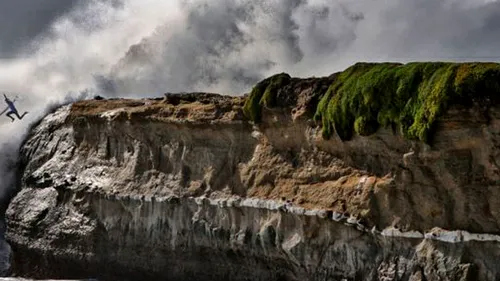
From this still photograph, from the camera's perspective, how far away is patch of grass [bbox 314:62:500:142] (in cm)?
1830

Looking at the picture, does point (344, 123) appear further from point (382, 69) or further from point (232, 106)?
point (232, 106)

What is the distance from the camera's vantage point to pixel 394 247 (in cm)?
1992

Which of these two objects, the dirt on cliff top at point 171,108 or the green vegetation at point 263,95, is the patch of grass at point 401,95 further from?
the dirt on cliff top at point 171,108

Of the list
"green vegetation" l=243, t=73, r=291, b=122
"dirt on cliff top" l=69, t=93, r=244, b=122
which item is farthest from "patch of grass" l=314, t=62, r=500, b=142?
"dirt on cliff top" l=69, t=93, r=244, b=122

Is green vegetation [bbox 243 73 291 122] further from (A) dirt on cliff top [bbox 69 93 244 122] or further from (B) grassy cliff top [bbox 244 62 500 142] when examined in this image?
(B) grassy cliff top [bbox 244 62 500 142]

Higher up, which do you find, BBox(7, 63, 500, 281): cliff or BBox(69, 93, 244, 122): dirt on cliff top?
BBox(69, 93, 244, 122): dirt on cliff top

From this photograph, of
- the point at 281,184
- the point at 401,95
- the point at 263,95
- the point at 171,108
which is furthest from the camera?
the point at 171,108

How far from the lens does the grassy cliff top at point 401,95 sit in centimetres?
1827

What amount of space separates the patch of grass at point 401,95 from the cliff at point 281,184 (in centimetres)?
4

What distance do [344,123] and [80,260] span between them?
1291cm

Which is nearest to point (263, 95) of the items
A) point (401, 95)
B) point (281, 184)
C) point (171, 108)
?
point (281, 184)

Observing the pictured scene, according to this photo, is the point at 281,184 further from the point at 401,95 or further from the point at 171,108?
the point at 171,108

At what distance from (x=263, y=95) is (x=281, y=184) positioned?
10.00ft

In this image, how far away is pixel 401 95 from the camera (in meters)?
19.9
